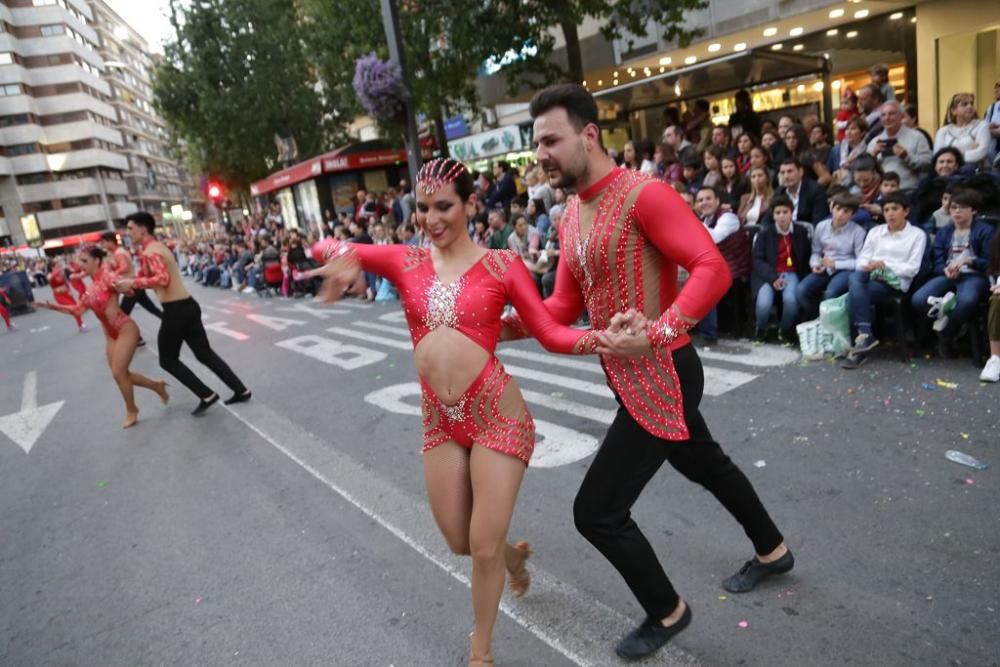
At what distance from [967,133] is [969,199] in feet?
6.68

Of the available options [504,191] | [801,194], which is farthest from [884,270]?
[504,191]

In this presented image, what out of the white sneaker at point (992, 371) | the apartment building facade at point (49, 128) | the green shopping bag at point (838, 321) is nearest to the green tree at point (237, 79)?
the green shopping bag at point (838, 321)

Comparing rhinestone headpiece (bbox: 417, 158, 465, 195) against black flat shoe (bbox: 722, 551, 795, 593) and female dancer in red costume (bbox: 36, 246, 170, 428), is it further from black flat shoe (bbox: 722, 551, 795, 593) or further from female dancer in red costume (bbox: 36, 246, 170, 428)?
female dancer in red costume (bbox: 36, 246, 170, 428)

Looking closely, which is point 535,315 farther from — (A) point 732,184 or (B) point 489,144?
(B) point 489,144

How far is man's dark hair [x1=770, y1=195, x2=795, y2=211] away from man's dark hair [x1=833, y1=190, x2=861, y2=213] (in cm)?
42

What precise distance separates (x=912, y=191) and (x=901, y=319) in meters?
1.57

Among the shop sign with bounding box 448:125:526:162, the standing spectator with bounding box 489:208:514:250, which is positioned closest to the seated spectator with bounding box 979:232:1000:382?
the standing spectator with bounding box 489:208:514:250

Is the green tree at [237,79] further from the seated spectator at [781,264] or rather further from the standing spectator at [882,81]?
the seated spectator at [781,264]

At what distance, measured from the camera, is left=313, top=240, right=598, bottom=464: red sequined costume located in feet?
8.54

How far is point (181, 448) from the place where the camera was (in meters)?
6.28

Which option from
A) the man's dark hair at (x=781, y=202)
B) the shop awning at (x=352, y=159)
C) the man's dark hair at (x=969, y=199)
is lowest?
the man's dark hair at (x=969, y=199)

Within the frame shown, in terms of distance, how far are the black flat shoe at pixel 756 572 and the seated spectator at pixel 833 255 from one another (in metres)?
3.96

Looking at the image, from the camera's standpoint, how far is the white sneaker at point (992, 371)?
495 cm

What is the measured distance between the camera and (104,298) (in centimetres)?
699
